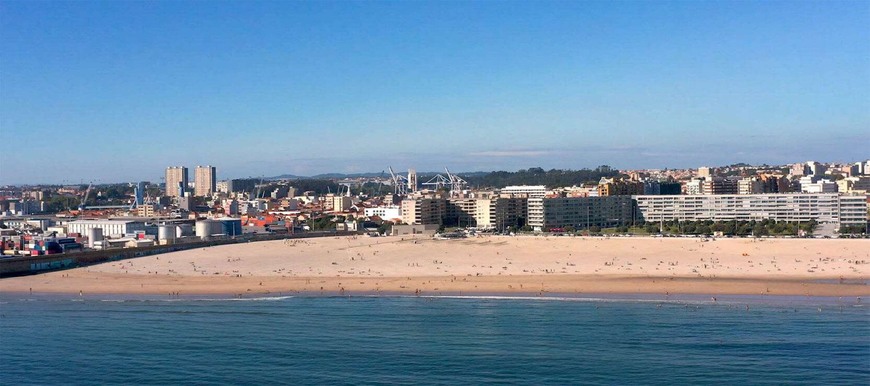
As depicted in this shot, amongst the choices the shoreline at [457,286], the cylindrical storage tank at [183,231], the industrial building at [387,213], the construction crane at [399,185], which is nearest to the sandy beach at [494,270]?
the shoreline at [457,286]

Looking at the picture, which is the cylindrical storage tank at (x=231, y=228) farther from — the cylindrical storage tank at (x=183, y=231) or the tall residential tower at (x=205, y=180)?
the tall residential tower at (x=205, y=180)

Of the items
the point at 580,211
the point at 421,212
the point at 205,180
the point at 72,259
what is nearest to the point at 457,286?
the point at 72,259

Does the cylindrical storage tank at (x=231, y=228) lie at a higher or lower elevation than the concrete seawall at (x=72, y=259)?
higher

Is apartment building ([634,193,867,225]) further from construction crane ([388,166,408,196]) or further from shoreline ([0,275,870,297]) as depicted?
construction crane ([388,166,408,196])

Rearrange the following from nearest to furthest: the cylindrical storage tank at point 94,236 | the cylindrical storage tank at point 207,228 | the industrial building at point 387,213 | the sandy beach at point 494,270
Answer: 1. the sandy beach at point 494,270
2. the cylindrical storage tank at point 94,236
3. the cylindrical storage tank at point 207,228
4. the industrial building at point 387,213

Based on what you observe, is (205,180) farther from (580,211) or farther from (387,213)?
(580,211)

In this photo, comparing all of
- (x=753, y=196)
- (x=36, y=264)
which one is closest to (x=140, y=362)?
(x=36, y=264)
